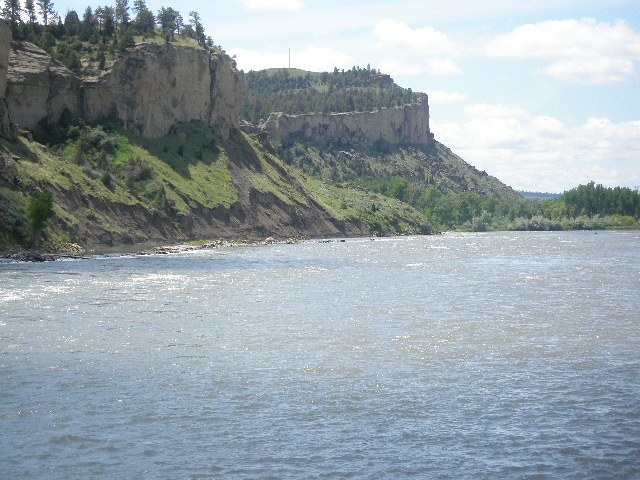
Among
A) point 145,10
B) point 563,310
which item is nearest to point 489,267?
point 563,310

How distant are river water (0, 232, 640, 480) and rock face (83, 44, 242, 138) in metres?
68.9

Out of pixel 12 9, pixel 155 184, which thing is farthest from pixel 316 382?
pixel 12 9

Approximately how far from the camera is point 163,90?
120 meters

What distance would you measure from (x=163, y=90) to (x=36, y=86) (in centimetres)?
2412

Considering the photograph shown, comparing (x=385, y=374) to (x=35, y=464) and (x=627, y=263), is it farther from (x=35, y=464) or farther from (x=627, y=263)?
(x=627, y=263)

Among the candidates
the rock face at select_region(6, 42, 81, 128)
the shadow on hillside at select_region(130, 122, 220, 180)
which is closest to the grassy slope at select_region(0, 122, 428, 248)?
the shadow on hillside at select_region(130, 122, 220, 180)

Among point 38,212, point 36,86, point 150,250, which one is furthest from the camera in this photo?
point 36,86

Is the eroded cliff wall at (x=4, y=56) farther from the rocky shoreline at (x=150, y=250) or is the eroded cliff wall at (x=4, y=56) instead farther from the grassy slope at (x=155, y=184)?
the rocky shoreline at (x=150, y=250)

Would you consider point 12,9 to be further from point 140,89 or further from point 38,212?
point 38,212

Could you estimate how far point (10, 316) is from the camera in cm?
3547

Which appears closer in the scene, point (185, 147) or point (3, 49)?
point (3, 49)

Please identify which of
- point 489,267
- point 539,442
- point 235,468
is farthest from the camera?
point 489,267

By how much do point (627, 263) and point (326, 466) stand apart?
205 feet

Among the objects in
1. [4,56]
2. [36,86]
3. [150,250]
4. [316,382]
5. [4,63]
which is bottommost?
[316,382]
